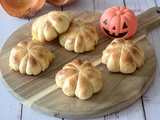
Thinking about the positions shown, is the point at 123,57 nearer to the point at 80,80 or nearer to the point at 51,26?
the point at 80,80

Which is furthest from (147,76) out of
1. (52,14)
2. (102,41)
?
(52,14)

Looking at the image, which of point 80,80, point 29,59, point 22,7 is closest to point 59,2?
point 22,7

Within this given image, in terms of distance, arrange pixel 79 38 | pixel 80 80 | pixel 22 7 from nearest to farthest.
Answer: pixel 80 80
pixel 79 38
pixel 22 7

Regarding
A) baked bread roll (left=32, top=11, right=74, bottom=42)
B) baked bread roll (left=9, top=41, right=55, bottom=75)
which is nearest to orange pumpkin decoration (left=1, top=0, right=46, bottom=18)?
baked bread roll (left=32, top=11, right=74, bottom=42)

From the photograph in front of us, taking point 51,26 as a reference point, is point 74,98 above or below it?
below

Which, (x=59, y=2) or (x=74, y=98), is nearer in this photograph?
(x=74, y=98)

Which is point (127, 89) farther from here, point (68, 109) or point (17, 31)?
point (17, 31)
